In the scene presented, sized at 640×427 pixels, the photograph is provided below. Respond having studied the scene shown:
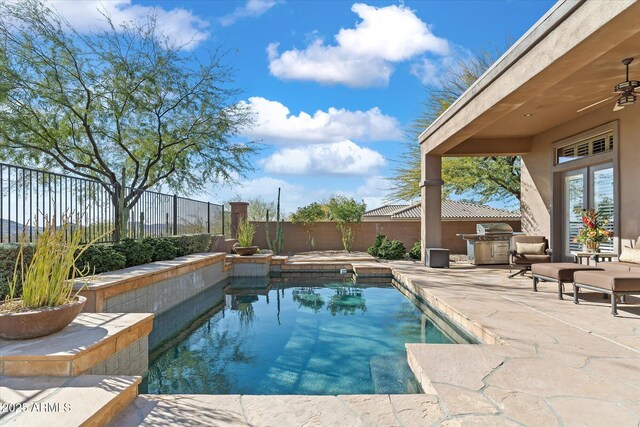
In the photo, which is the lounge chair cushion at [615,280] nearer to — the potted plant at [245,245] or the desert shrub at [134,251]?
the desert shrub at [134,251]

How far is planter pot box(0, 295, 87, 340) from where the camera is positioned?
2.85 meters

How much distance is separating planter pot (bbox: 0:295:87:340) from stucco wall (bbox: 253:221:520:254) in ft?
41.1

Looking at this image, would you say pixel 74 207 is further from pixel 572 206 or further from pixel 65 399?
pixel 572 206

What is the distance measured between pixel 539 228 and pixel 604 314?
544 centimetres

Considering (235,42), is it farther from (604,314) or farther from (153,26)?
(604,314)

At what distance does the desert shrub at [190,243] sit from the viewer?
8.59m

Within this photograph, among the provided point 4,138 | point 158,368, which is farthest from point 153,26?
point 158,368

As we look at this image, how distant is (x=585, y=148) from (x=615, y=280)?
14.9ft

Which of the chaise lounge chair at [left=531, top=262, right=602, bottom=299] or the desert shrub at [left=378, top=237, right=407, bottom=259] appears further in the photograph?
the desert shrub at [left=378, top=237, right=407, bottom=259]

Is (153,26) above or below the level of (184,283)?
above

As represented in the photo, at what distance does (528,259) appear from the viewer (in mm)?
7621

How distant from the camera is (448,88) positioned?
15352mm

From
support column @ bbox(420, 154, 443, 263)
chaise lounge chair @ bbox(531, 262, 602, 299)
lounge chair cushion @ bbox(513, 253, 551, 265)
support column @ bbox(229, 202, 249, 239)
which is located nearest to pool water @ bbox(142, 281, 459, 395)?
chaise lounge chair @ bbox(531, 262, 602, 299)

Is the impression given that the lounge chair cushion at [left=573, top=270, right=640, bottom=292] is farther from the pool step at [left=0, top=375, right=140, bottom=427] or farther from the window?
the pool step at [left=0, top=375, right=140, bottom=427]
